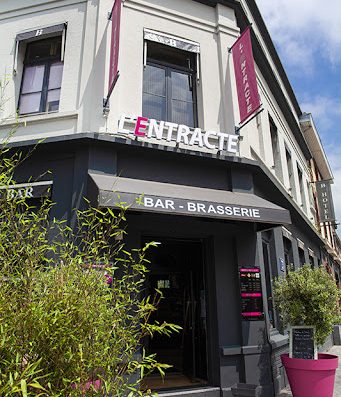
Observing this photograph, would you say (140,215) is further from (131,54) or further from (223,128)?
(131,54)

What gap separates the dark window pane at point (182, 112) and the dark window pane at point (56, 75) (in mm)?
2342

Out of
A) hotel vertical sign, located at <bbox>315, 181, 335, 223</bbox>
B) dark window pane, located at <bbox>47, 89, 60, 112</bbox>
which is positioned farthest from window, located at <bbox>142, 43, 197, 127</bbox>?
hotel vertical sign, located at <bbox>315, 181, 335, 223</bbox>

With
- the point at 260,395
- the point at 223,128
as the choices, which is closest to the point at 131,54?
the point at 223,128

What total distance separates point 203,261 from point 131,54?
14.1 ft

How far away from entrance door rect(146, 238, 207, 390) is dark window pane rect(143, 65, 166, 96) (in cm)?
309

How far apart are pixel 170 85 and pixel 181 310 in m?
5.15

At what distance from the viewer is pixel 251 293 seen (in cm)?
639

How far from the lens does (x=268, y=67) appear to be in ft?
31.7

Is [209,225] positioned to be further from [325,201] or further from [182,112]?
[325,201]

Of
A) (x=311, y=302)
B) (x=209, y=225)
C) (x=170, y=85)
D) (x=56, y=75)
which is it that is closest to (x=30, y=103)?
(x=56, y=75)

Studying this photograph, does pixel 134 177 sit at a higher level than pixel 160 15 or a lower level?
lower

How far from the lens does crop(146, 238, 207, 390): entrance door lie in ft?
22.4

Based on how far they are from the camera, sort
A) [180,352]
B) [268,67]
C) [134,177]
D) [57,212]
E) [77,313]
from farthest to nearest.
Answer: [268,67] < [180,352] < [134,177] < [57,212] < [77,313]

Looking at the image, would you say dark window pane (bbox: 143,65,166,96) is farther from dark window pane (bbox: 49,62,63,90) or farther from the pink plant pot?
the pink plant pot
